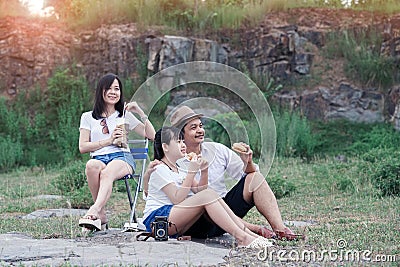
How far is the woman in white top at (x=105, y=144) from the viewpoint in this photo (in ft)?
15.7

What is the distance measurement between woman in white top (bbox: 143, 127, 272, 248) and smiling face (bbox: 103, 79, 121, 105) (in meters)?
1.09

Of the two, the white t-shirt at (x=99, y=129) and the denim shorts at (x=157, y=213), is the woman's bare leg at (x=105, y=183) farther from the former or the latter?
the denim shorts at (x=157, y=213)

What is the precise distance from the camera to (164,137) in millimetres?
4090

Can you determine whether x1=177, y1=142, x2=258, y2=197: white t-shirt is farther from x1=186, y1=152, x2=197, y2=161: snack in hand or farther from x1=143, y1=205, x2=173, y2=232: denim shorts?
x1=143, y1=205, x2=173, y2=232: denim shorts

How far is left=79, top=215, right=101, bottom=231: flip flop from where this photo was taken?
4.66 m

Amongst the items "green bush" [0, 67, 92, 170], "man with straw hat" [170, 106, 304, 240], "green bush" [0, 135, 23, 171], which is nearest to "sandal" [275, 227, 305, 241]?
"man with straw hat" [170, 106, 304, 240]

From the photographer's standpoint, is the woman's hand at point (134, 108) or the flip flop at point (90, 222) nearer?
the woman's hand at point (134, 108)

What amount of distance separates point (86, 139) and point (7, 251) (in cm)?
151

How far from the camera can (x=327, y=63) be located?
12.5 m

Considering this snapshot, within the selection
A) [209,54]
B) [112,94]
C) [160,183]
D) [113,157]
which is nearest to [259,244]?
[160,183]

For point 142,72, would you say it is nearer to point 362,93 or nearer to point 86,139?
point 362,93

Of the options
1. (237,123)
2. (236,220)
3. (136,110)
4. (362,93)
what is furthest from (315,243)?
(362,93)

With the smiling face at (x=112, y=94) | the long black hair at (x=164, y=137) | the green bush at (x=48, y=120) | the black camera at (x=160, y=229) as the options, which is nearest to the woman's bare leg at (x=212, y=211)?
the black camera at (x=160, y=229)

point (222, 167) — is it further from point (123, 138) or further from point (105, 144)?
point (105, 144)
